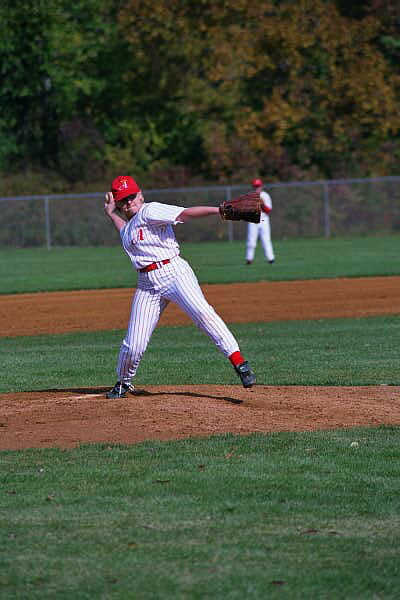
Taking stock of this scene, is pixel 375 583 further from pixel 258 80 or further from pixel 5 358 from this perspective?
pixel 258 80

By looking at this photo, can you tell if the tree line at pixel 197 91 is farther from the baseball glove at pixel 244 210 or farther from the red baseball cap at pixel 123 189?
the baseball glove at pixel 244 210

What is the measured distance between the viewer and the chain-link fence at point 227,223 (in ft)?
128

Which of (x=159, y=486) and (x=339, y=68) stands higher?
(x=339, y=68)

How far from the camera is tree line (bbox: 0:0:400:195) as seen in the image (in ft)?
149

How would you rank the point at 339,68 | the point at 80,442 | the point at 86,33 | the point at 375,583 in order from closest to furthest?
1. the point at 375,583
2. the point at 80,442
3. the point at 339,68
4. the point at 86,33

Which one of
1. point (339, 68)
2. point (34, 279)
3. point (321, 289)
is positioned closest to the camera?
point (321, 289)

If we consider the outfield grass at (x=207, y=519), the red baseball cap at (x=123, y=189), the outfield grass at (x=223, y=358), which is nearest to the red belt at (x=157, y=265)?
the red baseball cap at (x=123, y=189)

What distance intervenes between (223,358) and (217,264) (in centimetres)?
1604

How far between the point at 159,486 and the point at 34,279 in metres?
19.7

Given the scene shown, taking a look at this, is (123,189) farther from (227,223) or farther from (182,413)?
(227,223)

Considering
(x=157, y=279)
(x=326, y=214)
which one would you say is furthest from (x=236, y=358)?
(x=326, y=214)

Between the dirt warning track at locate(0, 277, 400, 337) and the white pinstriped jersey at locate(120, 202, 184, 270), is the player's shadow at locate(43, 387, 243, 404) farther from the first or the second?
the dirt warning track at locate(0, 277, 400, 337)

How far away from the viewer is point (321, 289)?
71.1ft

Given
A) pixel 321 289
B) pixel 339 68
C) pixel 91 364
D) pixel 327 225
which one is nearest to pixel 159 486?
pixel 91 364
